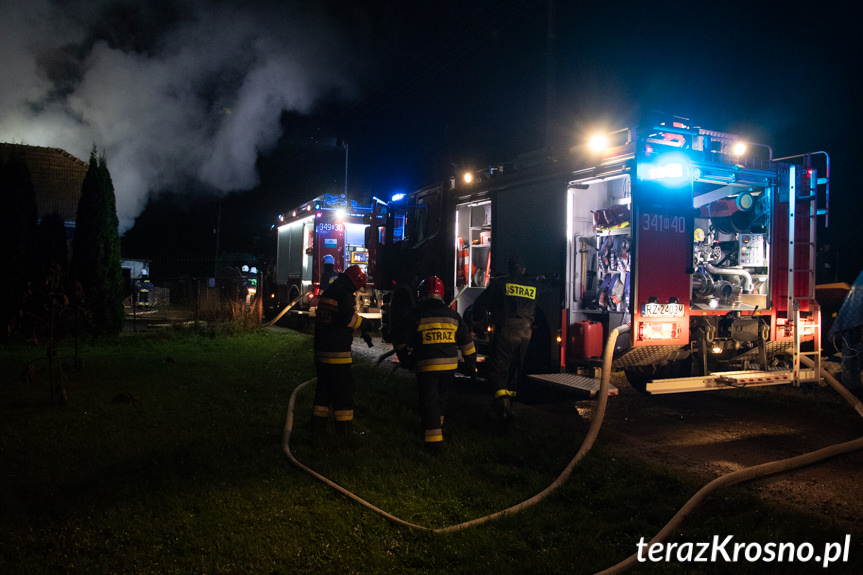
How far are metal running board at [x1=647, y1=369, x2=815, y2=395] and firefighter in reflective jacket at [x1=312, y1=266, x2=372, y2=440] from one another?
2.71 metres

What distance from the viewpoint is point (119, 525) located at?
11.6 ft

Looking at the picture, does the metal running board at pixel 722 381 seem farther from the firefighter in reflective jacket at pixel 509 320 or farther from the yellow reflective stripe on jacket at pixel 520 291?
the yellow reflective stripe on jacket at pixel 520 291

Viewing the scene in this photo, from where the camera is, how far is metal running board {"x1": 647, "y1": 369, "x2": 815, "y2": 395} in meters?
5.66

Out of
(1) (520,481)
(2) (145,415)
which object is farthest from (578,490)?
(2) (145,415)

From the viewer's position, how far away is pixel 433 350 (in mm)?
5227

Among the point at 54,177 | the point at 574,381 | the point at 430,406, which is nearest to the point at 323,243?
the point at 574,381

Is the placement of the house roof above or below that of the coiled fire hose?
above

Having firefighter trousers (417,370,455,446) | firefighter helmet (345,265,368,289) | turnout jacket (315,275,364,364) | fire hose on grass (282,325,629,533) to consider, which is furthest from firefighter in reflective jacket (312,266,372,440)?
firefighter trousers (417,370,455,446)

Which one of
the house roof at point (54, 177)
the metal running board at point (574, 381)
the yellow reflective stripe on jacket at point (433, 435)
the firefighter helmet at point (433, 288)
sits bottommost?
the yellow reflective stripe on jacket at point (433, 435)

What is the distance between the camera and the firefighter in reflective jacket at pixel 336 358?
212 inches

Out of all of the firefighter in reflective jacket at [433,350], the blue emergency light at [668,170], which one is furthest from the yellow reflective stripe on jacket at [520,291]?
the blue emergency light at [668,170]

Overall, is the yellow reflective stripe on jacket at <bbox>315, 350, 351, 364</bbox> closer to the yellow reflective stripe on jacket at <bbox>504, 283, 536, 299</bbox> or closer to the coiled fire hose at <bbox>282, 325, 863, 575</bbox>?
the coiled fire hose at <bbox>282, 325, 863, 575</bbox>

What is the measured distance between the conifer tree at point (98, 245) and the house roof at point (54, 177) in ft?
41.5

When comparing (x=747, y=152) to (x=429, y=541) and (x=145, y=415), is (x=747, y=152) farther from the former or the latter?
(x=145, y=415)
